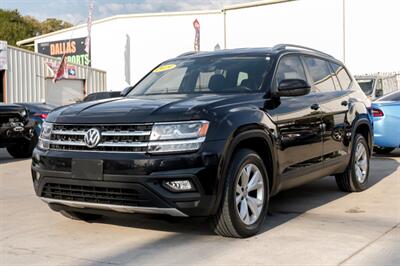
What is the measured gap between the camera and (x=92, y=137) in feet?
15.5

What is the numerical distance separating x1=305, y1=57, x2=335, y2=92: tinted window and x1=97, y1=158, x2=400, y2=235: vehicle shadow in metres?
1.38

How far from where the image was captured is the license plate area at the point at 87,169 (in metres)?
4.61

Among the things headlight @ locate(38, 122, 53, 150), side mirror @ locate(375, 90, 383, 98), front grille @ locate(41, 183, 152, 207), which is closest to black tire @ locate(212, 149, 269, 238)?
front grille @ locate(41, 183, 152, 207)

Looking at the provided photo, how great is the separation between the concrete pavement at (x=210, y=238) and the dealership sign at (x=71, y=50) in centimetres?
3231

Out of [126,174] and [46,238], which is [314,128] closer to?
[126,174]

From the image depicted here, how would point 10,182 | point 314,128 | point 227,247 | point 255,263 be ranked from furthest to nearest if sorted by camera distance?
point 10,182, point 314,128, point 227,247, point 255,263

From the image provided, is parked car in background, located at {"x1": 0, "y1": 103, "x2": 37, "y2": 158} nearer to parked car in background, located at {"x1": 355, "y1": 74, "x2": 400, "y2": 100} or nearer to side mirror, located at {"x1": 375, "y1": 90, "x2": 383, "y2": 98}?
parked car in background, located at {"x1": 355, "y1": 74, "x2": 400, "y2": 100}

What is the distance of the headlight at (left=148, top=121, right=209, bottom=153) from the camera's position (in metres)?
4.51

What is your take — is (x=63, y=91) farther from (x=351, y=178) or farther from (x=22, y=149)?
(x=351, y=178)

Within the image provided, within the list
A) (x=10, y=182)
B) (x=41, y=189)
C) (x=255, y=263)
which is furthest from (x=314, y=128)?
(x=10, y=182)

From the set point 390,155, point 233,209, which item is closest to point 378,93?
point 390,155

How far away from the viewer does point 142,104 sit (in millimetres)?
4984

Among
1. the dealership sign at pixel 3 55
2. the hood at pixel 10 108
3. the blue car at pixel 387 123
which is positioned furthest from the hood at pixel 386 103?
the dealership sign at pixel 3 55

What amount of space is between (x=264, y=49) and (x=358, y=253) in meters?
2.59
